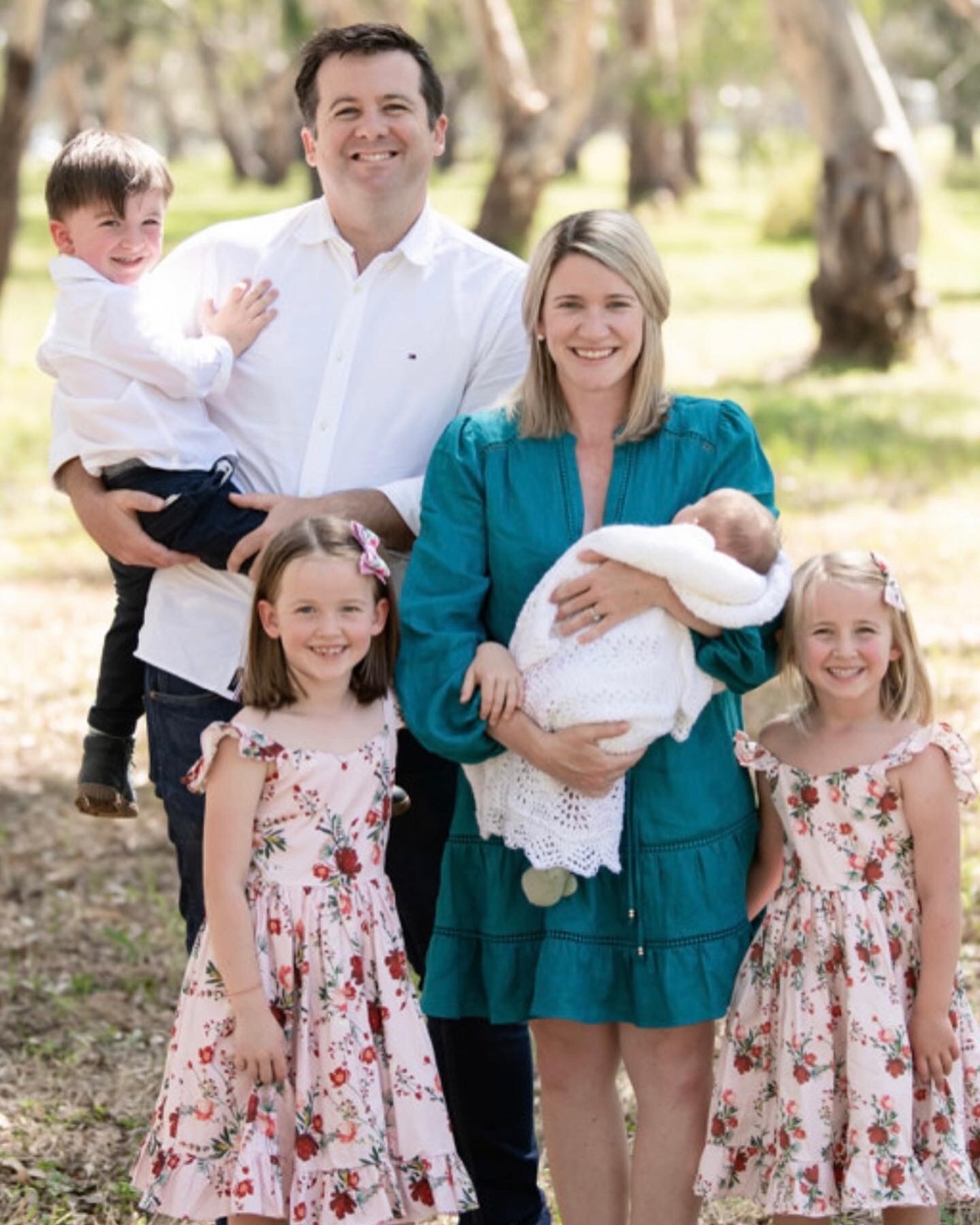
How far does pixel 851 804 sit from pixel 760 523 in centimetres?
53

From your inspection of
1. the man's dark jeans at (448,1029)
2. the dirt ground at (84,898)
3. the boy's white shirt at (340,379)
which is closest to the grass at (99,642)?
the dirt ground at (84,898)

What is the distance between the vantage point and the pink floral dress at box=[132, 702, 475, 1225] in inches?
133

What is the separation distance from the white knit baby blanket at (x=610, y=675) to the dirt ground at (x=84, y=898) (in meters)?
1.22

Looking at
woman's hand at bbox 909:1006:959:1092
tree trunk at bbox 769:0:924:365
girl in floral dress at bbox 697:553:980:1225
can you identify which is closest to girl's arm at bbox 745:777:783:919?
girl in floral dress at bbox 697:553:980:1225

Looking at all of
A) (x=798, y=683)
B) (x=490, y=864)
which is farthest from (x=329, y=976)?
(x=798, y=683)

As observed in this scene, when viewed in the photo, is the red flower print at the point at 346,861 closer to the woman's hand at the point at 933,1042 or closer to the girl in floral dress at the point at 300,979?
the girl in floral dress at the point at 300,979

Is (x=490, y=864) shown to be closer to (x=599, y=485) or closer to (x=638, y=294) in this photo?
(x=599, y=485)

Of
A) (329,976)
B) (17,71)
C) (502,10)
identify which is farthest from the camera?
(502,10)

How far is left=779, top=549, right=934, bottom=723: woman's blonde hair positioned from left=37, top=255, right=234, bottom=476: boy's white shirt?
1.13 metres

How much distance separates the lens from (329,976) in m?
3.40

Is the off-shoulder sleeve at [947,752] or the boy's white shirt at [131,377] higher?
the boy's white shirt at [131,377]

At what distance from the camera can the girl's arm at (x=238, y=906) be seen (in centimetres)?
335

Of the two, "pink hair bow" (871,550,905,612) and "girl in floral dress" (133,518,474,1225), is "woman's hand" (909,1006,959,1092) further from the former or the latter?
"girl in floral dress" (133,518,474,1225)

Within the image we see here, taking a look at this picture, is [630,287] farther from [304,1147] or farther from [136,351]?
[304,1147]
